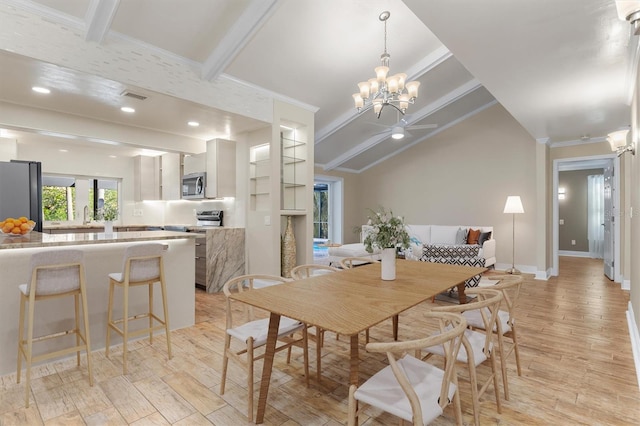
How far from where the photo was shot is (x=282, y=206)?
4941mm

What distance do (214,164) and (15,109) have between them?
7.60ft

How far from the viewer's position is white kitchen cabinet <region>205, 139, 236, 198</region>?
16.6 ft

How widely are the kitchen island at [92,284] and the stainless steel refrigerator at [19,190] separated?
155 centimetres

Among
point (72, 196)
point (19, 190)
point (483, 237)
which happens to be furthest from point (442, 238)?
point (72, 196)

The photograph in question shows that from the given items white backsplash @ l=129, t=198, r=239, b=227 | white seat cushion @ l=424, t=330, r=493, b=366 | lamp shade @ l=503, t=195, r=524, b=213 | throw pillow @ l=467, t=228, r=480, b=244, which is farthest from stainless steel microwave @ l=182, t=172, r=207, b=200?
lamp shade @ l=503, t=195, r=524, b=213

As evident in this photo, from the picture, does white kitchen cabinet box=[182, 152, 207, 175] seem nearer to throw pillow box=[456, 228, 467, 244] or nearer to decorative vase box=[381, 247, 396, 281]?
decorative vase box=[381, 247, 396, 281]

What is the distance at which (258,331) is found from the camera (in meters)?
2.12

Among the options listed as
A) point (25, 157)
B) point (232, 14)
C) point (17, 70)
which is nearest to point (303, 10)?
point (232, 14)

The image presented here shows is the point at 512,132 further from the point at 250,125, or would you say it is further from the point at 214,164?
the point at 214,164

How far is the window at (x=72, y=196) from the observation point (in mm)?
6016

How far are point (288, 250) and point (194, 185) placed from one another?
78.3 inches

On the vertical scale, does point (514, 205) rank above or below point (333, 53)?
below

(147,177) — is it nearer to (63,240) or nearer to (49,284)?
(63,240)

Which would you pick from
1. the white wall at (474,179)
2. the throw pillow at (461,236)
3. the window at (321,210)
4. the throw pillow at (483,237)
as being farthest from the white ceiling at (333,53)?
the window at (321,210)
